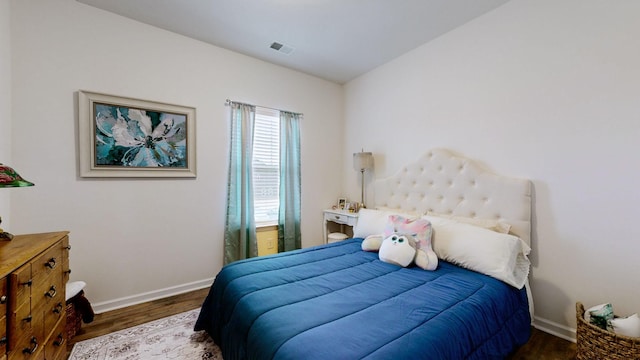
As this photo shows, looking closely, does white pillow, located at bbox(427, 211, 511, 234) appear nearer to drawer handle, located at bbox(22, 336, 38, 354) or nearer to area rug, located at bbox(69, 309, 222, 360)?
area rug, located at bbox(69, 309, 222, 360)

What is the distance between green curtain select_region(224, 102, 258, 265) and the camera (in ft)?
9.72

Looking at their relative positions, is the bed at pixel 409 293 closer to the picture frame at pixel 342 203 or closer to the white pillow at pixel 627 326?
the white pillow at pixel 627 326

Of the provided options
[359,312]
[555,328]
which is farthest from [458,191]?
[359,312]

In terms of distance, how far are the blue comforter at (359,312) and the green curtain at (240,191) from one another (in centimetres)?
107

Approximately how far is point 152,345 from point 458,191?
9.30ft

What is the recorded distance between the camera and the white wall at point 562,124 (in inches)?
65.9

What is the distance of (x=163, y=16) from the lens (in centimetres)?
237

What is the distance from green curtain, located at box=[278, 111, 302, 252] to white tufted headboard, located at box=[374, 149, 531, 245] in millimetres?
1170

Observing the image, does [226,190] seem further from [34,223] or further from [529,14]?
[529,14]

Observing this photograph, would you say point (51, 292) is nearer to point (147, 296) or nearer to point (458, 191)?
point (147, 296)

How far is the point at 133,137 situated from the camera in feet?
7.99

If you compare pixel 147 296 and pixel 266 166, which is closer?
pixel 147 296

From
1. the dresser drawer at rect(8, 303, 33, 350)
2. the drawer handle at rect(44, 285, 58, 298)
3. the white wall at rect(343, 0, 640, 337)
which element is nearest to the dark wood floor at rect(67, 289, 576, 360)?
the white wall at rect(343, 0, 640, 337)

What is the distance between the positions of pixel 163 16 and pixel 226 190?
70.5 inches
